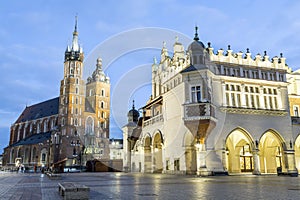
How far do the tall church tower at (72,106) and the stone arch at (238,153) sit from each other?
221ft

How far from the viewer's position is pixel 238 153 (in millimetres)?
34125

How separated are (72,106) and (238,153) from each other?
73184 millimetres

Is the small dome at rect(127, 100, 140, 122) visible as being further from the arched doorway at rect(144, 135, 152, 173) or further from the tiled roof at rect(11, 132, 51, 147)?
the tiled roof at rect(11, 132, 51, 147)

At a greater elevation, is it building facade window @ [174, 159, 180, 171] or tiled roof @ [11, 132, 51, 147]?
tiled roof @ [11, 132, 51, 147]

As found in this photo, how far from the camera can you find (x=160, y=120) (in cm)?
3669

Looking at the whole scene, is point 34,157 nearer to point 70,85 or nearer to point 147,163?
point 70,85

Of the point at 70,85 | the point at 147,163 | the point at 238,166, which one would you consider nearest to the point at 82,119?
the point at 70,85

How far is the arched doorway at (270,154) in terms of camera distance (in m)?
33.6

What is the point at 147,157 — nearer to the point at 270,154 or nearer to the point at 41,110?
the point at 270,154

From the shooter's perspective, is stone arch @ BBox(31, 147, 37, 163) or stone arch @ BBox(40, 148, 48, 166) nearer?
stone arch @ BBox(40, 148, 48, 166)

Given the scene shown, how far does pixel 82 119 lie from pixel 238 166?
7421 cm

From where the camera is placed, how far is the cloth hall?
28500 mm

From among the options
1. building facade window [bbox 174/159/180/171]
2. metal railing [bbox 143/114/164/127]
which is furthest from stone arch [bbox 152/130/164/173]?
building facade window [bbox 174/159/180/171]

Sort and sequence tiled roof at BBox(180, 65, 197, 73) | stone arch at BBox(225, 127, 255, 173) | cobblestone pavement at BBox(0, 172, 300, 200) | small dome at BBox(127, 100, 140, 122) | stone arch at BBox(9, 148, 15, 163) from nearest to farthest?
cobblestone pavement at BBox(0, 172, 300, 200) < tiled roof at BBox(180, 65, 197, 73) < stone arch at BBox(225, 127, 255, 173) < small dome at BBox(127, 100, 140, 122) < stone arch at BBox(9, 148, 15, 163)
